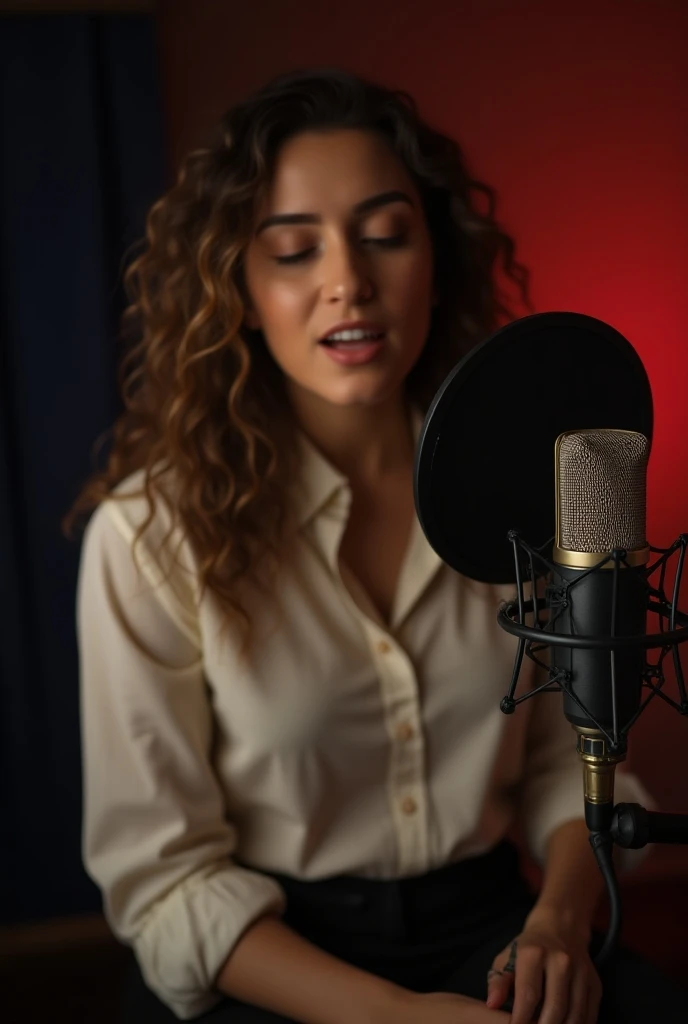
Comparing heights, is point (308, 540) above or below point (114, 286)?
below

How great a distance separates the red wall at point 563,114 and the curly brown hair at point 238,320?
0.62 m

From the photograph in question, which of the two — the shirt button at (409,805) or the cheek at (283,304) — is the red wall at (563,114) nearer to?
the cheek at (283,304)

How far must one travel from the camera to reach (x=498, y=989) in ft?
3.21

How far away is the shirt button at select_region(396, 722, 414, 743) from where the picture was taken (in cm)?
118

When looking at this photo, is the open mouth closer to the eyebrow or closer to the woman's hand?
the eyebrow

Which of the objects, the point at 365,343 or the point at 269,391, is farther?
the point at 269,391

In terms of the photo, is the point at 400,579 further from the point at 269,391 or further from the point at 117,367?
the point at 117,367

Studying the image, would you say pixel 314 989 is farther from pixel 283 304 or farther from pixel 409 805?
pixel 283 304

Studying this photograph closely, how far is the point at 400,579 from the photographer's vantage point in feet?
4.04

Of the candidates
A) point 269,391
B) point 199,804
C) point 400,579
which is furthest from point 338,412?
point 199,804

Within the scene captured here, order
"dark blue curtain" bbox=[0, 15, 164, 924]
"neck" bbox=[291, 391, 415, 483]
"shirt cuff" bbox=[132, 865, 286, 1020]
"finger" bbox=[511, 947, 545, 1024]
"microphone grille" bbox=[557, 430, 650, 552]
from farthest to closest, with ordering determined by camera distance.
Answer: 1. "dark blue curtain" bbox=[0, 15, 164, 924]
2. "neck" bbox=[291, 391, 415, 483]
3. "shirt cuff" bbox=[132, 865, 286, 1020]
4. "finger" bbox=[511, 947, 545, 1024]
5. "microphone grille" bbox=[557, 430, 650, 552]

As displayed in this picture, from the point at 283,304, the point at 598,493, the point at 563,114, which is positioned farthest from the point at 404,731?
the point at 563,114

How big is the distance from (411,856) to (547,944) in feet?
0.68

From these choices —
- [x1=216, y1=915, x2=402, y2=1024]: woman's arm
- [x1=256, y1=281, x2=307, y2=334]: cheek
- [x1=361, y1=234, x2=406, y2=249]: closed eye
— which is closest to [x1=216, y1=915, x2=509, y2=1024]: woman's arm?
[x1=216, y1=915, x2=402, y2=1024]: woman's arm
